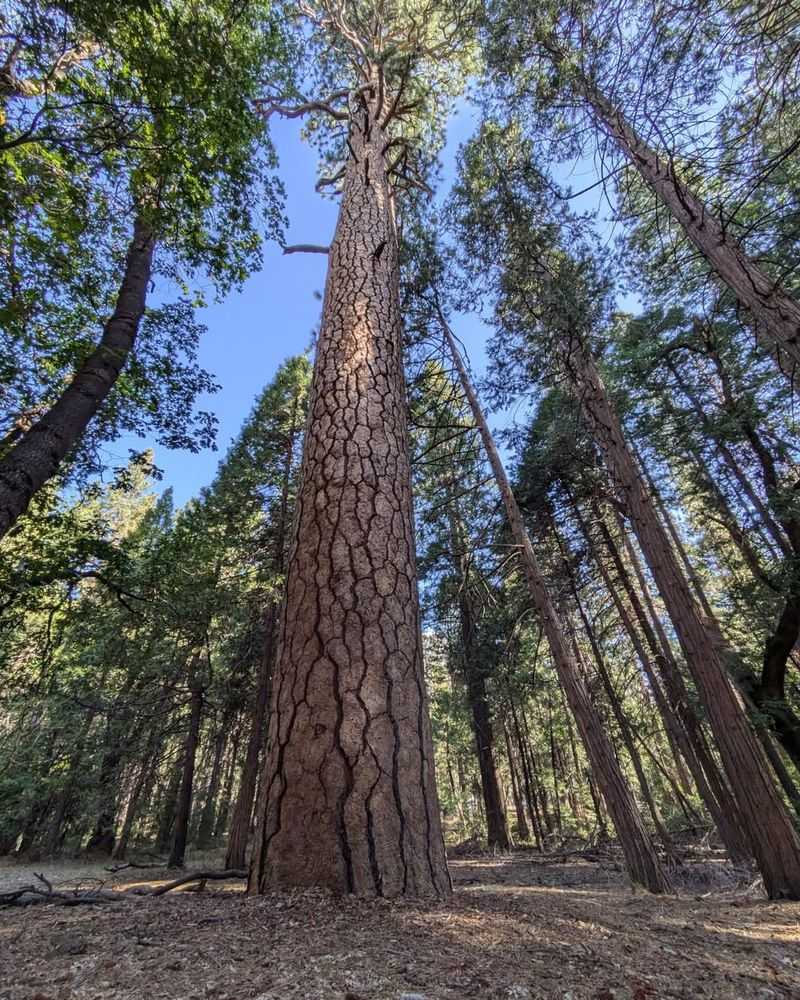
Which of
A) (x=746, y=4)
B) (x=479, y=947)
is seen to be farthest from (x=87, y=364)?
(x=746, y=4)

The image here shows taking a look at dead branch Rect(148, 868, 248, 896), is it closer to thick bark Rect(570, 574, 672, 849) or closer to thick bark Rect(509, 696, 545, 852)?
thick bark Rect(570, 574, 672, 849)

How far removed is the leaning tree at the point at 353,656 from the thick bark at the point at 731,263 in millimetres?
2952

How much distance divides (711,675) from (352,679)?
16.5 feet

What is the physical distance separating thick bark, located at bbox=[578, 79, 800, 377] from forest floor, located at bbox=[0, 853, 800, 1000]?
452 centimetres

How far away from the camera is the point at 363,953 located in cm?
116

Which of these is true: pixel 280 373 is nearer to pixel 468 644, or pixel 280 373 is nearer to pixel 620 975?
pixel 468 644

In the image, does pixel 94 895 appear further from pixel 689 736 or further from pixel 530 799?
pixel 530 799

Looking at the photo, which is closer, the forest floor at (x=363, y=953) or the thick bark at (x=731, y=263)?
the forest floor at (x=363, y=953)

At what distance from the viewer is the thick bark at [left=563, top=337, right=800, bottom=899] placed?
4.21 meters

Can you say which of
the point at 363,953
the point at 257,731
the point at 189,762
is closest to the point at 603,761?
the point at 363,953

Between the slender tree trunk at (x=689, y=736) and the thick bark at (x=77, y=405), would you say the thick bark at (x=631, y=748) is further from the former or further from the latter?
the thick bark at (x=77, y=405)

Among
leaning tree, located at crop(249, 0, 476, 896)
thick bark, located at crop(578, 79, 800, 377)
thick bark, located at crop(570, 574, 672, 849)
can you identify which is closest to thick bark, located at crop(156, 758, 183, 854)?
thick bark, located at crop(570, 574, 672, 849)

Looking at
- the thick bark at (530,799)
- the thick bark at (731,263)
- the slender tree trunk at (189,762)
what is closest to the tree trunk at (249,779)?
the slender tree trunk at (189,762)

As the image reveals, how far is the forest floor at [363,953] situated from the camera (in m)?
1.02
